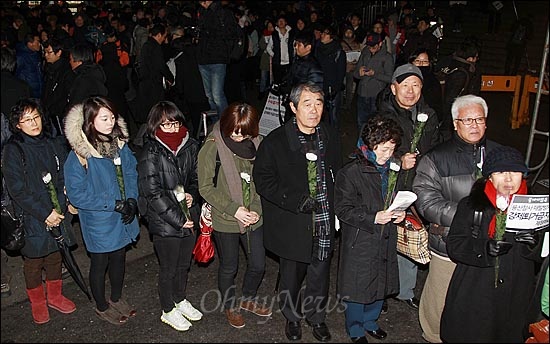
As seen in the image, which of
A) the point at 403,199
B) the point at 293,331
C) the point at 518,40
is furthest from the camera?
the point at 518,40

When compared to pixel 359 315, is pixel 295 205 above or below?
above

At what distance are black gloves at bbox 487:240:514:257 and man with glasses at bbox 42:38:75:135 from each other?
5.34 m

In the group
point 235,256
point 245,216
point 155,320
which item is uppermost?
point 245,216

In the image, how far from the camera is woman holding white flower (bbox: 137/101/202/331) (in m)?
4.72

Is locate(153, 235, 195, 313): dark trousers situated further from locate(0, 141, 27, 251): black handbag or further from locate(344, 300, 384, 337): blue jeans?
locate(344, 300, 384, 337): blue jeans

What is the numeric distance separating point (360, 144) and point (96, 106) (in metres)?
2.12

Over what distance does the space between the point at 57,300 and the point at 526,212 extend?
4067 mm

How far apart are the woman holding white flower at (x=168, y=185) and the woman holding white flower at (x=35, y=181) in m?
0.76

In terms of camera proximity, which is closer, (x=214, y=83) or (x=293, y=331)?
(x=293, y=331)

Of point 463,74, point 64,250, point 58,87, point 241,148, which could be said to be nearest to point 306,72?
point 463,74

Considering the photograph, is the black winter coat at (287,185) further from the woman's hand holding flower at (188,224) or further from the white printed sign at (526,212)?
the white printed sign at (526,212)

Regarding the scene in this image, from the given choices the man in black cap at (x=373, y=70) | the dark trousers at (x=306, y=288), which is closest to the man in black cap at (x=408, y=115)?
the dark trousers at (x=306, y=288)

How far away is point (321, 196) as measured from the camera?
4.56 metres

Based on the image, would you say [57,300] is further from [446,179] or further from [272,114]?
[272,114]
